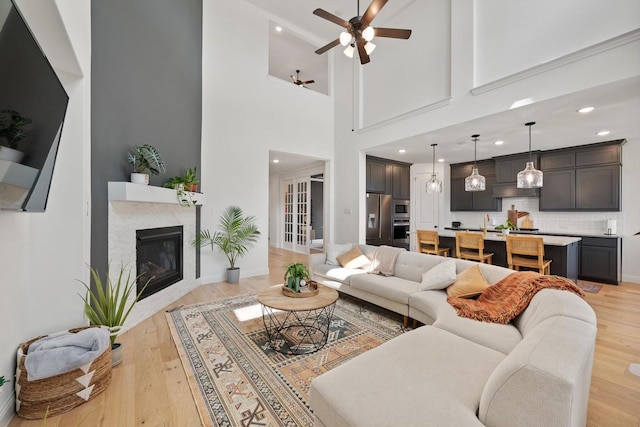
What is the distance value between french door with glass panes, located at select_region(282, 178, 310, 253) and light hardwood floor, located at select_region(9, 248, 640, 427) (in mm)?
4756

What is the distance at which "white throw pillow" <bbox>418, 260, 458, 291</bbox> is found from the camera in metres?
2.77

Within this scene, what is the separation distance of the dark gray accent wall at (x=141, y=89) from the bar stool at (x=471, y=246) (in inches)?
177

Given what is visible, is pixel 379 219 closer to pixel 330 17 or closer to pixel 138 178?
pixel 330 17

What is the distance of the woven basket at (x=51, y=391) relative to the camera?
5.41 feet

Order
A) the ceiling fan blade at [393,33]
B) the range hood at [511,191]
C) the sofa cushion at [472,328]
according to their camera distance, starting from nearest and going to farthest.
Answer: the sofa cushion at [472,328] → the ceiling fan blade at [393,33] → the range hood at [511,191]

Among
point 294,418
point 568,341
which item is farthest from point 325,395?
point 568,341

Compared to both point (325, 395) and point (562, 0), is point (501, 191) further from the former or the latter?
point (325, 395)

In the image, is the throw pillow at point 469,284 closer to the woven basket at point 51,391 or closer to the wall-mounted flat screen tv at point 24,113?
the woven basket at point 51,391

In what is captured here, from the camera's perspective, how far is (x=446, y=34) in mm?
3982

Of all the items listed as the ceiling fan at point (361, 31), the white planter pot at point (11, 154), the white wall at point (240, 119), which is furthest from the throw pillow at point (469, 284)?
the white wall at point (240, 119)

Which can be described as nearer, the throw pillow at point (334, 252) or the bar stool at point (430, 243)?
the throw pillow at point (334, 252)

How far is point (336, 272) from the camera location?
3.77m

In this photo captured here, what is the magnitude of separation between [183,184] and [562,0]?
4971 millimetres

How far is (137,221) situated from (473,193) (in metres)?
6.96
